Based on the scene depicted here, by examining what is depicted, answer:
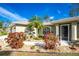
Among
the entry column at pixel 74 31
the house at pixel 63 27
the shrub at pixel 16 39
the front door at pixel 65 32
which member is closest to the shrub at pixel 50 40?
the house at pixel 63 27

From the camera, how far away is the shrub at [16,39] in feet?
46.9

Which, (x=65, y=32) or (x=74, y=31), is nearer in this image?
(x=74, y=31)

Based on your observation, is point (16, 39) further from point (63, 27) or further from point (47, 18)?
point (63, 27)

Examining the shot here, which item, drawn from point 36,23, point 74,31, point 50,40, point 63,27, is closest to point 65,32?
point 63,27

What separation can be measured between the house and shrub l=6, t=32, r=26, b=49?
0.67m

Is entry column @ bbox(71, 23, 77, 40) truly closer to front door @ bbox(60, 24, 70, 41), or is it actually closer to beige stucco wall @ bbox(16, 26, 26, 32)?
front door @ bbox(60, 24, 70, 41)

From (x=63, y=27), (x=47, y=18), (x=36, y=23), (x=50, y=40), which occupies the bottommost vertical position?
(x=50, y=40)

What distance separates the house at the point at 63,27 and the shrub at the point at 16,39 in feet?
2.19

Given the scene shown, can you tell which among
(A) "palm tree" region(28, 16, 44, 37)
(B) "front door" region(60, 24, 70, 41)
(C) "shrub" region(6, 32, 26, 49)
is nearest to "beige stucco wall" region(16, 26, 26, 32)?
(A) "palm tree" region(28, 16, 44, 37)

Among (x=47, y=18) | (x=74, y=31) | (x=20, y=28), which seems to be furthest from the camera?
(x=74, y=31)

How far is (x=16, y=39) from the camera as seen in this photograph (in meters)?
14.4

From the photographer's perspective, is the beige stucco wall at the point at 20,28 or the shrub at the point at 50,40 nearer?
the shrub at the point at 50,40

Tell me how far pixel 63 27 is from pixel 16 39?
481cm

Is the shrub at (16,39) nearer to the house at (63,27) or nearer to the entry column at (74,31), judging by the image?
the house at (63,27)
